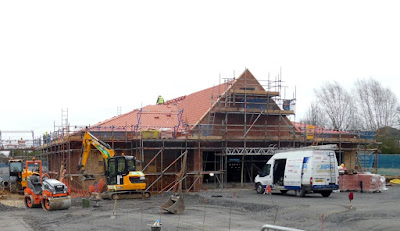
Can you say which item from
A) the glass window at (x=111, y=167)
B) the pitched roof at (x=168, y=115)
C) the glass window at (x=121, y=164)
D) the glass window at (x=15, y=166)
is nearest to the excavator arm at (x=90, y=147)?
the glass window at (x=111, y=167)

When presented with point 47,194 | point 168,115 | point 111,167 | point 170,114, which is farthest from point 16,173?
point 47,194

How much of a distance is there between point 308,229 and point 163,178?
705 inches

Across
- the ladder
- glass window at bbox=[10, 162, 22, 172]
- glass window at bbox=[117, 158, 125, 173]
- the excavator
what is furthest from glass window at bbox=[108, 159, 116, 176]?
the ladder

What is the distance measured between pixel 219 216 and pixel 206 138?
1287 cm

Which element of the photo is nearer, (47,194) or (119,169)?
(47,194)

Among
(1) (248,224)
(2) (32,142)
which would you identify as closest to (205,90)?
(2) (32,142)

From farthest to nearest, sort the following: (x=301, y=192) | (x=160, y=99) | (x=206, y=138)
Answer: (x=160, y=99) < (x=206, y=138) < (x=301, y=192)

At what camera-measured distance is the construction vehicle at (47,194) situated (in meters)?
22.8

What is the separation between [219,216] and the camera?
2002 cm

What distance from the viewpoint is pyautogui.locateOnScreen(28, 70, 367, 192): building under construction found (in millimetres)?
32031

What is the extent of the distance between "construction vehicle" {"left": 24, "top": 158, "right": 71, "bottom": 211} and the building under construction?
5.94 meters

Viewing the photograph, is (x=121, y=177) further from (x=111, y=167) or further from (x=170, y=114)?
(x=170, y=114)

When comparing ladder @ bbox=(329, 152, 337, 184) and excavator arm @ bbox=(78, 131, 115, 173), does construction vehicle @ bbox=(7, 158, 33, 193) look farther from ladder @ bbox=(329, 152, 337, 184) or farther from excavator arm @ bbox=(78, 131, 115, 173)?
ladder @ bbox=(329, 152, 337, 184)

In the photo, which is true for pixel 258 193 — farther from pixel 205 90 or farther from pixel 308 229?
pixel 308 229
